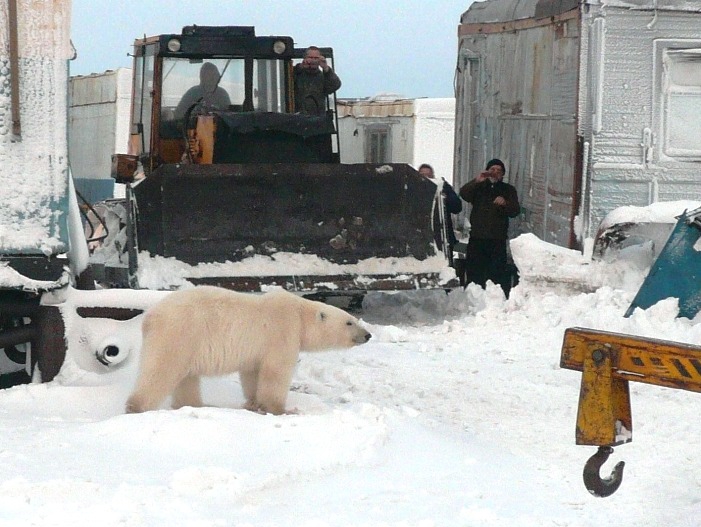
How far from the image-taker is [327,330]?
6727mm

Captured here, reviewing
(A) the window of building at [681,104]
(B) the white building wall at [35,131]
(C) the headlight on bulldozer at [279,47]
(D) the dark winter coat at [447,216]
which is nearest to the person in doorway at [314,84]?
(C) the headlight on bulldozer at [279,47]

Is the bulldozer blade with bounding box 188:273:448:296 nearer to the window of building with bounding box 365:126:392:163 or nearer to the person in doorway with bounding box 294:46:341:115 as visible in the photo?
the person in doorway with bounding box 294:46:341:115

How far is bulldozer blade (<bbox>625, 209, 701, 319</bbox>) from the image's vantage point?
9.67m

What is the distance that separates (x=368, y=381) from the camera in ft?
25.8

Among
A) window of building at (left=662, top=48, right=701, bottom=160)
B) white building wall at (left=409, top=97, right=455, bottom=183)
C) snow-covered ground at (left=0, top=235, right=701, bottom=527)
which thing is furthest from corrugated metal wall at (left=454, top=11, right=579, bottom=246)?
white building wall at (left=409, top=97, right=455, bottom=183)

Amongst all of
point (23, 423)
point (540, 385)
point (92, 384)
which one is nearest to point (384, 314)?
point (540, 385)

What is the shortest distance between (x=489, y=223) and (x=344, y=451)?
23.0 feet

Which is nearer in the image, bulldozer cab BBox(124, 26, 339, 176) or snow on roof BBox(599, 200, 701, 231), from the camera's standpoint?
snow on roof BBox(599, 200, 701, 231)

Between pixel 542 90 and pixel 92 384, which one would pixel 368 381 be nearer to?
pixel 92 384

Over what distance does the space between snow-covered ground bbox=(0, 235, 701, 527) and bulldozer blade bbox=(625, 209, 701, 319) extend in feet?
4.52

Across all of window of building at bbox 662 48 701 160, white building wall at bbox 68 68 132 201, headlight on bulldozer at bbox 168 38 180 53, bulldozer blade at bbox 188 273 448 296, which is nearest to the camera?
bulldozer blade at bbox 188 273 448 296

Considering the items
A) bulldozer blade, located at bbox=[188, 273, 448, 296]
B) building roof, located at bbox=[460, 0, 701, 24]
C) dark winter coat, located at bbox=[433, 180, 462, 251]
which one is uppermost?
building roof, located at bbox=[460, 0, 701, 24]

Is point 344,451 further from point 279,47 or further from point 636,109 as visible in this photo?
point 279,47

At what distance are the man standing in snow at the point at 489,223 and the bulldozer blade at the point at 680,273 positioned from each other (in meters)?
2.71
